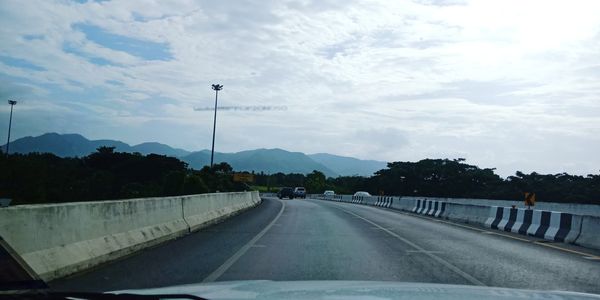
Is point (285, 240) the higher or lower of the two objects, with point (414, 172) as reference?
lower

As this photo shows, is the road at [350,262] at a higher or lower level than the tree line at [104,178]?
lower

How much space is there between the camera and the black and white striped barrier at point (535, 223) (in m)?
16.8

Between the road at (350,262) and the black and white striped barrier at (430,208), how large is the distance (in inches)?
520

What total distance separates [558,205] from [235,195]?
20.3m

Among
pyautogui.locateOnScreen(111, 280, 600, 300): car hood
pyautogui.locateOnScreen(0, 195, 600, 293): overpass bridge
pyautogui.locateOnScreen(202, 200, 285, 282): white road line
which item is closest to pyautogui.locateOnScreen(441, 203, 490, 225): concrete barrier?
pyautogui.locateOnScreen(0, 195, 600, 293): overpass bridge

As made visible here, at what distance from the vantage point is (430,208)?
32.0 metres

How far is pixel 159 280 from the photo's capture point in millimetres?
8570

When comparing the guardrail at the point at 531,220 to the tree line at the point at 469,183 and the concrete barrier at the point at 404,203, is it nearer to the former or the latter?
the concrete barrier at the point at 404,203

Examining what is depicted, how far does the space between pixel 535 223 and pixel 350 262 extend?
1062cm

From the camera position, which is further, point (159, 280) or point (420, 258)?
point (420, 258)

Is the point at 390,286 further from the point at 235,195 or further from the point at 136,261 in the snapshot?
the point at 235,195

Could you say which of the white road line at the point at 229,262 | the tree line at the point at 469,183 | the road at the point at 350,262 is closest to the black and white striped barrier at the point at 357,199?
the tree line at the point at 469,183

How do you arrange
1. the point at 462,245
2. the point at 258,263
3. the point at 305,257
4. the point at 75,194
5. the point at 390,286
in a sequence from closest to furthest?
the point at 390,286 → the point at 258,263 → the point at 305,257 → the point at 462,245 → the point at 75,194

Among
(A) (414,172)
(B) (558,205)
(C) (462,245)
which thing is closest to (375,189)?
(A) (414,172)
